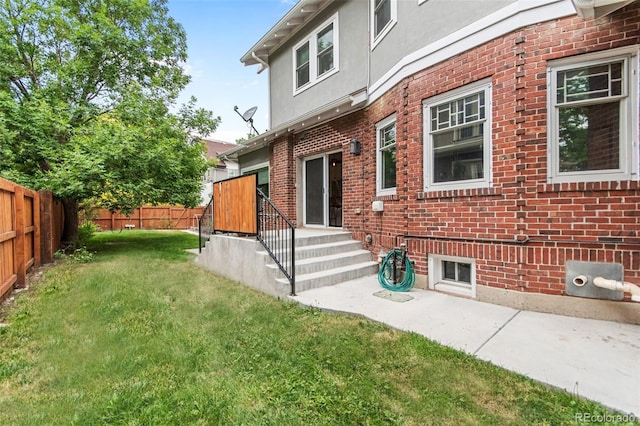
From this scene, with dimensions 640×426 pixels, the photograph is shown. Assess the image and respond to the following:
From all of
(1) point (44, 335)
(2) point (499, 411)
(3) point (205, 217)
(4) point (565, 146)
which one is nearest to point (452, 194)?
(4) point (565, 146)

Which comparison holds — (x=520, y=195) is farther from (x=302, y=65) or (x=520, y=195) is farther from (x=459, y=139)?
(x=302, y=65)

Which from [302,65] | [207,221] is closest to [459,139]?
[302,65]

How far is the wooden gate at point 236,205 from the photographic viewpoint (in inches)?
219

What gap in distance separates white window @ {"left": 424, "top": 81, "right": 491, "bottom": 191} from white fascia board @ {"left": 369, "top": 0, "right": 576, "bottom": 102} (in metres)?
0.60

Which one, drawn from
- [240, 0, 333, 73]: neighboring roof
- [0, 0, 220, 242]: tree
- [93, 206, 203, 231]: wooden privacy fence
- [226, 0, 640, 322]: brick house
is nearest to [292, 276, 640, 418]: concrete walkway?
[226, 0, 640, 322]: brick house

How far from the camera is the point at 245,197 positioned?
18.9ft

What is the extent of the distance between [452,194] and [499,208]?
2.16 ft

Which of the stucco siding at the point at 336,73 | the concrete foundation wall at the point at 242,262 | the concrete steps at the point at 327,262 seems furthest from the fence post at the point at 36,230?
the stucco siding at the point at 336,73

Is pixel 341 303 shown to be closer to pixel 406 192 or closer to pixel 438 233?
pixel 438 233

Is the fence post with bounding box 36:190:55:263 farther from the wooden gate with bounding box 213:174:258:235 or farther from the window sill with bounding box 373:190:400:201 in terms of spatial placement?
the window sill with bounding box 373:190:400:201

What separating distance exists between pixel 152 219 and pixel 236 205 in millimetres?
16201

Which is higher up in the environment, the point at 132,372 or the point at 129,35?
the point at 129,35

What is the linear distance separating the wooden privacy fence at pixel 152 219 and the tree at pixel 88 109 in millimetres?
8482

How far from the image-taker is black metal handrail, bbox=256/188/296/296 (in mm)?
5008
